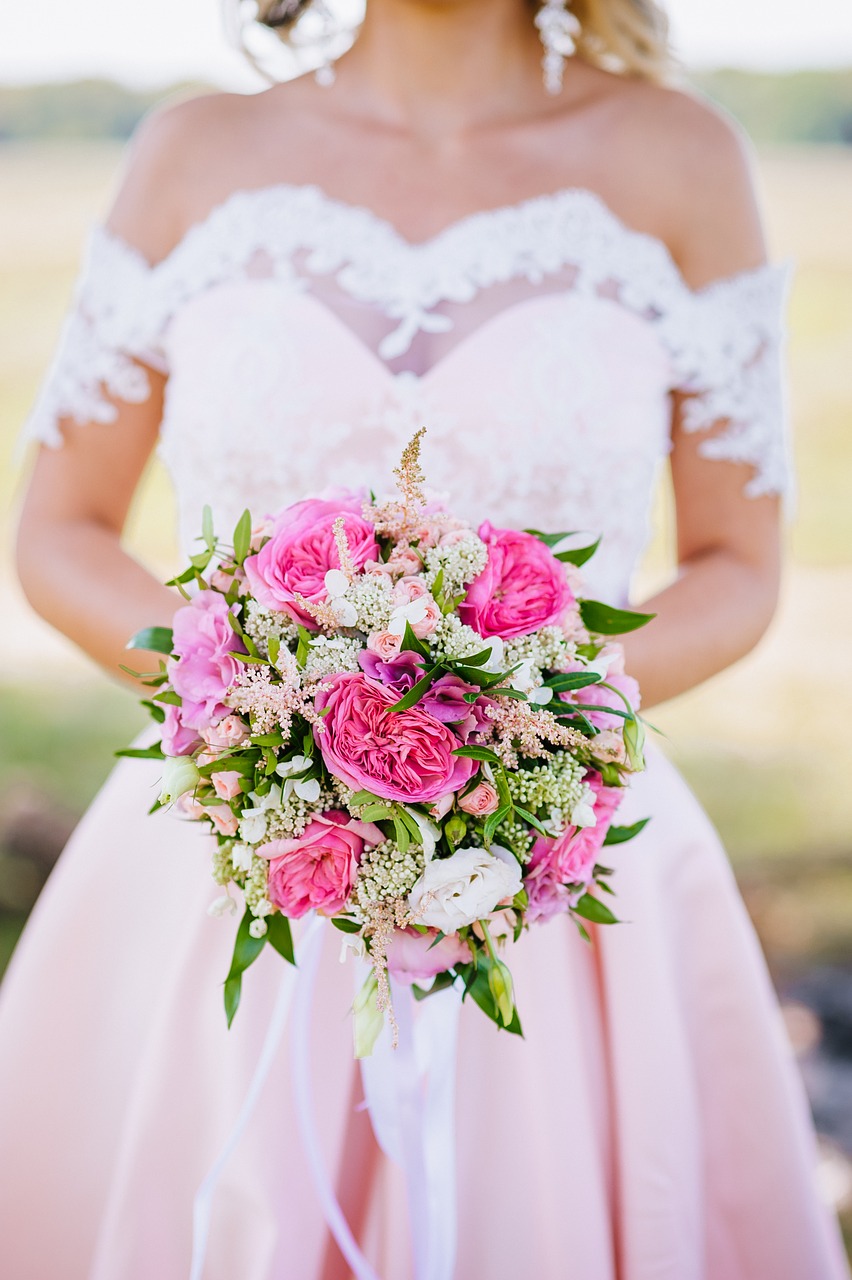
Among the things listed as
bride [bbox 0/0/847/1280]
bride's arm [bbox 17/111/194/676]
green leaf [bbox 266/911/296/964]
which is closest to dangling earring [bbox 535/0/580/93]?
bride [bbox 0/0/847/1280]

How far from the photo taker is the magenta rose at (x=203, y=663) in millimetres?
1263

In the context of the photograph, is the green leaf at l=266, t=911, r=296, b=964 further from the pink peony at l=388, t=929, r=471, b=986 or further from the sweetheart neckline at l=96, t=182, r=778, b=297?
the sweetheart neckline at l=96, t=182, r=778, b=297

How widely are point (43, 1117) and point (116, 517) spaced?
104cm

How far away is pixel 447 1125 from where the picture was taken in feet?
5.37

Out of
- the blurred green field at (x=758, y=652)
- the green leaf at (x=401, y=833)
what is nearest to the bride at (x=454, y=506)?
the green leaf at (x=401, y=833)

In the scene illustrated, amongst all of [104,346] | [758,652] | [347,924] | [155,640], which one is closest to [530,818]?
[347,924]

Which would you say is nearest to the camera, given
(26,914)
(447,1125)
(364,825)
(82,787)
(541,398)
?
(364,825)

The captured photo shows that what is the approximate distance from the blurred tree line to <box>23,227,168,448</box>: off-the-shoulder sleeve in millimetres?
5712

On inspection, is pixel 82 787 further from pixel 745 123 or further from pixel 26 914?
pixel 745 123

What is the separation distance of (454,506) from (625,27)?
3.57 feet

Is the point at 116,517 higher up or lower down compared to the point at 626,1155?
higher up

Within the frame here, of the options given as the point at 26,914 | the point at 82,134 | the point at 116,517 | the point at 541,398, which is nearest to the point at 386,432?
the point at 541,398

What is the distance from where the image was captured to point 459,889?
1.21 meters

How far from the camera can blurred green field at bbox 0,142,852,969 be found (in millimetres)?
5480
